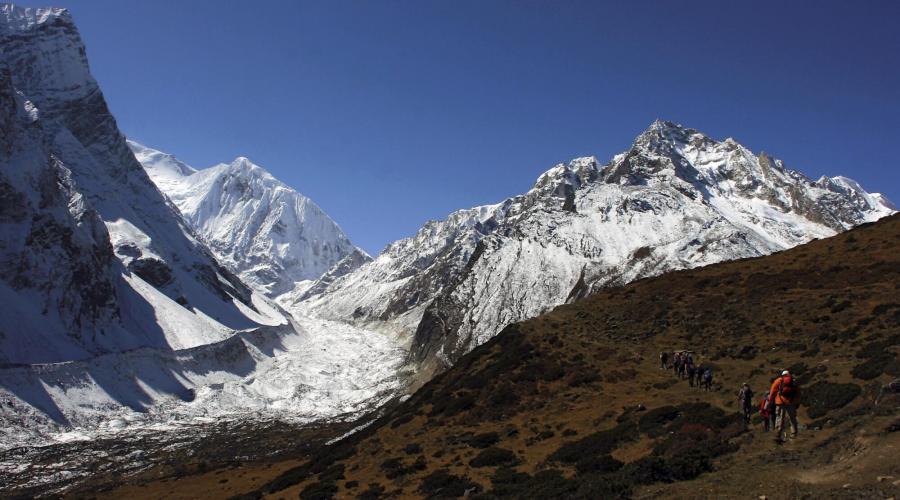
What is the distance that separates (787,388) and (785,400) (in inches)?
19.1

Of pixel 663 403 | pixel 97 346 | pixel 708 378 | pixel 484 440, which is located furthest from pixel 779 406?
pixel 97 346

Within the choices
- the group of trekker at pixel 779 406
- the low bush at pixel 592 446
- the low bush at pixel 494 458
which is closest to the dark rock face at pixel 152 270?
the low bush at pixel 494 458

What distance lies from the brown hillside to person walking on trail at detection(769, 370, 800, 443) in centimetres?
60

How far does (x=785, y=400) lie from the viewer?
907 inches

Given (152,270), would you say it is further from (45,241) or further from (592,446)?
(592,446)

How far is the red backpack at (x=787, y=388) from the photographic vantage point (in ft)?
74.9

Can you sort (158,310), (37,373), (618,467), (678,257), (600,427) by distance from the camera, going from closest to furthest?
(618,467) → (600,427) → (37,373) → (678,257) → (158,310)

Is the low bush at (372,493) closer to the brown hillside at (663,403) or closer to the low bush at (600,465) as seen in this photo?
the brown hillside at (663,403)

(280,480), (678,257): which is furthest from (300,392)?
(280,480)

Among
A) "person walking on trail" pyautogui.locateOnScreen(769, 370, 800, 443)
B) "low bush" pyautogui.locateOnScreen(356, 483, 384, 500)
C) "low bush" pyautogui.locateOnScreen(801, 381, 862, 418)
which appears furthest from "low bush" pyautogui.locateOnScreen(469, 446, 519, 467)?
"low bush" pyautogui.locateOnScreen(801, 381, 862, 418)

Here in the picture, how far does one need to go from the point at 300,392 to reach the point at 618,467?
125 meters

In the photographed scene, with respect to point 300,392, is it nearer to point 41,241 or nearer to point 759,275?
point 41,241

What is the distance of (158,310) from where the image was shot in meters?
165

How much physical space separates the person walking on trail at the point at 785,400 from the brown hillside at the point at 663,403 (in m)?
0.60
